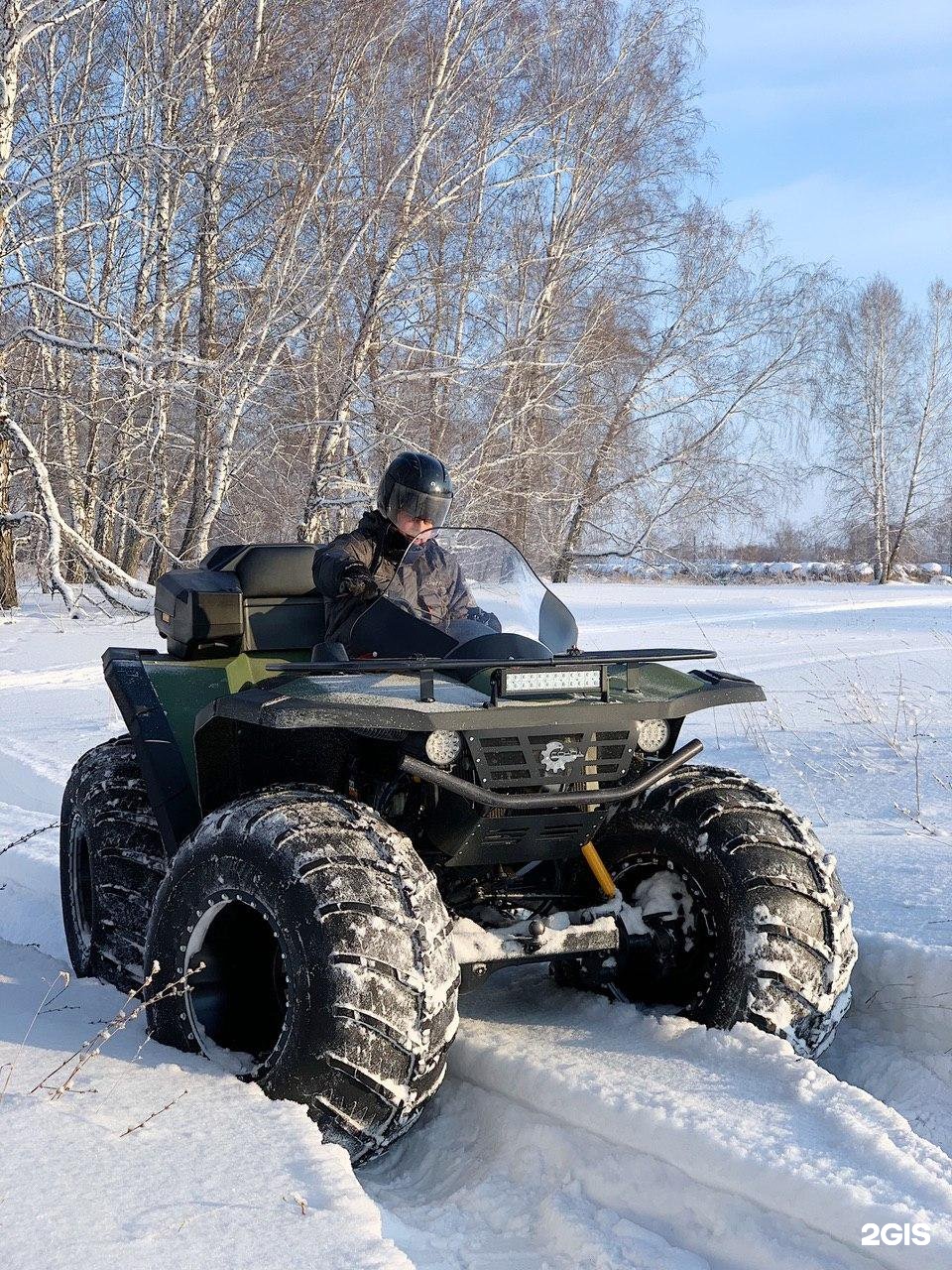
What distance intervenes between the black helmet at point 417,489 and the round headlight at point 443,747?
105 cm

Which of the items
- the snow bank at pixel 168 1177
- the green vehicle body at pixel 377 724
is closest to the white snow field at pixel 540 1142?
the snow bank at pixel 168 1177

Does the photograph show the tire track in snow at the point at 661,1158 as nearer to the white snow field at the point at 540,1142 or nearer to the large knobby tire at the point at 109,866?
the white snow field at the point at 540,1142

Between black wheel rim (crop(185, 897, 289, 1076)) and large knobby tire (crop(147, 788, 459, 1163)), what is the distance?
16mm

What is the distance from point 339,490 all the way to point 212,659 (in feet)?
43.9

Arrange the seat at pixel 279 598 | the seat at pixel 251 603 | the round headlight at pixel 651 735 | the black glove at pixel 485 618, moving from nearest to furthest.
Result: the round headlight at pixel 651 735 < the black glove at pixel 485 618 < the seat at pixel 251 603 < the seat at pixel 279 598

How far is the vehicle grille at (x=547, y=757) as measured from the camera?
3.07m

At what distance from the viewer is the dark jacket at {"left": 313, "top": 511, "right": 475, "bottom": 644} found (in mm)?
3664

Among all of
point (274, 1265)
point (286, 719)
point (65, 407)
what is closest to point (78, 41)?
point (65, 407)

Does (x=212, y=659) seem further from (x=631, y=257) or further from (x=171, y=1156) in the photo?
(x=631, y=257)

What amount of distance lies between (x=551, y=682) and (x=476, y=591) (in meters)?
0.72

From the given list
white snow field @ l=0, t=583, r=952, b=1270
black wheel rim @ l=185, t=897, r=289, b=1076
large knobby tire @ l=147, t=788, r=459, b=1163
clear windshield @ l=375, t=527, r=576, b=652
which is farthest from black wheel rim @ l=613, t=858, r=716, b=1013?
black wheel rim @ l=185, t=897, r=289, b=1076

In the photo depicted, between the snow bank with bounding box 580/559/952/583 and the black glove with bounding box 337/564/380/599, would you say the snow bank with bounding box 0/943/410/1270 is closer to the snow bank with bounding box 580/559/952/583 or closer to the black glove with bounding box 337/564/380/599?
the black glove with bounding box 337/564/380/599
